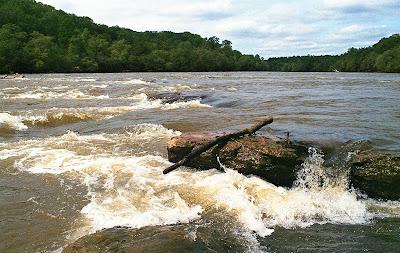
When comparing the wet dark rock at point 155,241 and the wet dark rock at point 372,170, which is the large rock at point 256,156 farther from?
the wet dark rock at point 155,241

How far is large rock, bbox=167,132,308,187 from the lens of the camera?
877 centimetres

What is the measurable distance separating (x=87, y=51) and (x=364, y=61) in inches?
2918

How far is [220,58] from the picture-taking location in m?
136

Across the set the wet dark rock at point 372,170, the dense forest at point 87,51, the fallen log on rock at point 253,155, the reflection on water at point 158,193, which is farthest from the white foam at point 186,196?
the dense forest at point 87,51

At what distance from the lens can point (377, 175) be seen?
26.8 feet

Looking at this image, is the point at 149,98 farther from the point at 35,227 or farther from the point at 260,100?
the point at 35,227

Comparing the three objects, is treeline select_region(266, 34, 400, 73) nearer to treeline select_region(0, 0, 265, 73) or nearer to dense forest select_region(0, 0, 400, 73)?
dense forest select_region(0, 0, 400, 73)

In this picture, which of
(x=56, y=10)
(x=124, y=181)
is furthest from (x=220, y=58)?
(x=124, y=181)

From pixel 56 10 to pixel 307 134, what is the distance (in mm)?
134155

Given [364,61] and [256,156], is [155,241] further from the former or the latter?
[364,61]

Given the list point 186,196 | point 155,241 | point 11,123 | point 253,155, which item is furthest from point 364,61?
point 155,241

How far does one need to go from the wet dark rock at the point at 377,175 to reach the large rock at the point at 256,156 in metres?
1.11

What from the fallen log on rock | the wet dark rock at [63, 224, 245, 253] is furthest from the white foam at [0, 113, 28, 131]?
the wet dark rock at [63, 224, 245, 253]

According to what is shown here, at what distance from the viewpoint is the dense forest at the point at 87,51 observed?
83062mm
